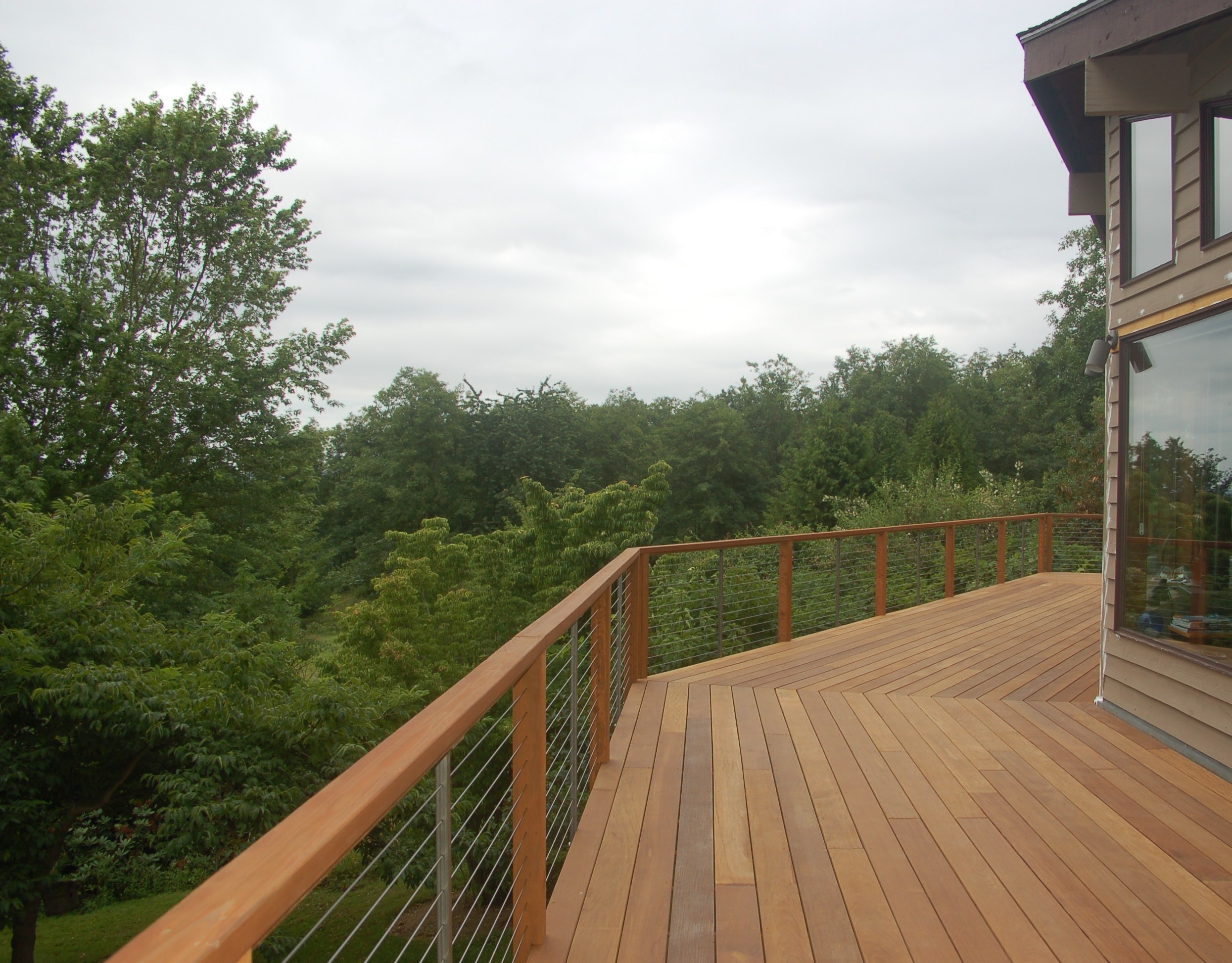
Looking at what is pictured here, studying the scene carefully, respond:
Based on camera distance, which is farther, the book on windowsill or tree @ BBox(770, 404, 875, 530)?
tree @ BBox(770, 404, 875, 530)

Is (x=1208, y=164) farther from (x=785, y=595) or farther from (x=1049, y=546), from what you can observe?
(x=1049, y=546)

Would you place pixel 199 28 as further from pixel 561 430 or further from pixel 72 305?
pixel 561 430

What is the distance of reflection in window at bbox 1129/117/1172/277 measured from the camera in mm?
4141

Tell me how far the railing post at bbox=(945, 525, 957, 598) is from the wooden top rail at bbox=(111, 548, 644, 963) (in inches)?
329

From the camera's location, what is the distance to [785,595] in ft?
21.6

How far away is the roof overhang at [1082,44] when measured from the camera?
3.86 m

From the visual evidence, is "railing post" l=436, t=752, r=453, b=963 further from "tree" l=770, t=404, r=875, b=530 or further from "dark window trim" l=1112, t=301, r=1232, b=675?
"tree" l=770, t=404, r=875, b=530

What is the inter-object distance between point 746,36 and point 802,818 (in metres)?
10.6

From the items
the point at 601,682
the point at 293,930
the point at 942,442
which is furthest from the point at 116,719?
the point at 942,442

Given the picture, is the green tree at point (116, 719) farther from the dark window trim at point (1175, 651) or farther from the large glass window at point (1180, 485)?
the large glass window at point (1180, 485)

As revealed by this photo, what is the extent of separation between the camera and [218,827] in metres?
7.68

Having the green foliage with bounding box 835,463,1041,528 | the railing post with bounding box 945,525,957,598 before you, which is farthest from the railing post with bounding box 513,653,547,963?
the green foliage with bounding box 835,463,1041,528

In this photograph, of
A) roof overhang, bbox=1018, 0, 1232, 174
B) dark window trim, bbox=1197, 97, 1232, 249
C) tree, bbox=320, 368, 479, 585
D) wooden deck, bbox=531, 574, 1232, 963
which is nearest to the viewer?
wooden deck, bbox=531, 574, 1232, 963

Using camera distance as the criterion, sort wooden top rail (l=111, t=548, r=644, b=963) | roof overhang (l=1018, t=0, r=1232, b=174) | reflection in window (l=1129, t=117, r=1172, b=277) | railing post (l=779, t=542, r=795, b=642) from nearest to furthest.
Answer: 1. wooden top rail (l=111, t=548, r=644, b=963)
2. roof overhang (l=1018, t=0, r=1232, b=174)
3. reflection in window (l=1129, t=117, r=1172, b=277)
4. railing post (l=779, t=542, r=795, b=642)
